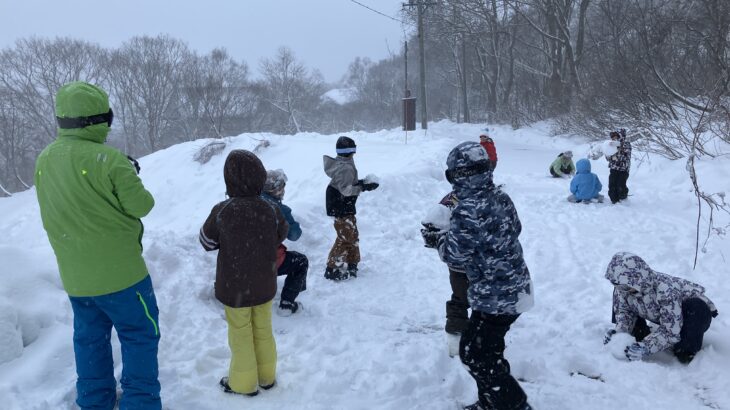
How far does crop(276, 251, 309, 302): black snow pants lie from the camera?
454 cm

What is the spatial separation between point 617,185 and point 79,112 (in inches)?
374

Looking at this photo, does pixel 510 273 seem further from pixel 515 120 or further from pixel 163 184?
pixel 515 120

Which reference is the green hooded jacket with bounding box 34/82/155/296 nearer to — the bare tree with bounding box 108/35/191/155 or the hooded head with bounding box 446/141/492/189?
the hooded head with bounding box 446/141/492/189

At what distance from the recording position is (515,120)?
103 feet

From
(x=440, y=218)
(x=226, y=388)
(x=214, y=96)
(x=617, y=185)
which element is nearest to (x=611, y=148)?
(x=617, y=185)

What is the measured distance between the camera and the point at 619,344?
3.79 metres

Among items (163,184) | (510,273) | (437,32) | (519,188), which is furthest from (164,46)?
(510,273)

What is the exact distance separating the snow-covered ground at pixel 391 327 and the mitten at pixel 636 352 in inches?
4.1

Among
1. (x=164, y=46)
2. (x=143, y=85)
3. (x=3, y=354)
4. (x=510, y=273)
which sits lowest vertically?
(x=3, y=354)

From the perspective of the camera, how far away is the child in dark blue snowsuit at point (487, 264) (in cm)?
285

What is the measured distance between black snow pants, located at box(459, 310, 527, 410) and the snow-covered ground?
1.28ft

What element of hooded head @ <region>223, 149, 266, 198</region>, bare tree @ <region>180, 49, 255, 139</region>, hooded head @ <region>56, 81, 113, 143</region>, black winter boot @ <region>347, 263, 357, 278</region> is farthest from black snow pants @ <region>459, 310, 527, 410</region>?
bare tree @ <region>180, 49, 255, 139</region>

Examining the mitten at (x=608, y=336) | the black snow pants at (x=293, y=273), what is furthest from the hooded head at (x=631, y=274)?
the black snow pants at (x=293, y=273)

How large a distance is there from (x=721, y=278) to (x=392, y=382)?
4293 millimetres
